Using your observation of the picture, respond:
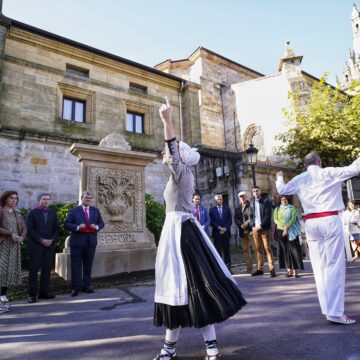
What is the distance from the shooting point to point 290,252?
6578 millimetres

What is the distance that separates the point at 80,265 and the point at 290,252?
4.49 metres

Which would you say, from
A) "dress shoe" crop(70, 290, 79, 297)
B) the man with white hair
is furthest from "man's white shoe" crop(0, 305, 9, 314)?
the man with white hair

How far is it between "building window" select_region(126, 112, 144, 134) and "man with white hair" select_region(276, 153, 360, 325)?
48.8 ft

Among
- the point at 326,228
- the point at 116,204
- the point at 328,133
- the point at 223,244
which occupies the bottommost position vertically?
the point at 223,244

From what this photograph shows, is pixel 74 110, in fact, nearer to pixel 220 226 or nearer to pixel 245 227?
pixel 220 226

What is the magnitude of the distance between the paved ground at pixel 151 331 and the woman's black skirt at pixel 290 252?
148 cm

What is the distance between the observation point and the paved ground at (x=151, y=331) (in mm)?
2496

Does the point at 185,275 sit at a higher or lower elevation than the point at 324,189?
lower

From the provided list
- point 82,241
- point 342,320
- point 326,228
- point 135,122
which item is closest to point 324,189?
point 326,228

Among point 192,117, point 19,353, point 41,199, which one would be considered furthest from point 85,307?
point 192,117

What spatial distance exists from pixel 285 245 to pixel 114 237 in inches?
160

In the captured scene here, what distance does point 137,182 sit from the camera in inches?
312

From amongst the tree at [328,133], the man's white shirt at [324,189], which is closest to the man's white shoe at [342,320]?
the man's white shirt at [324,189]

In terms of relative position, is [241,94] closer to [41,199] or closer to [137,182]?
[137,182]
